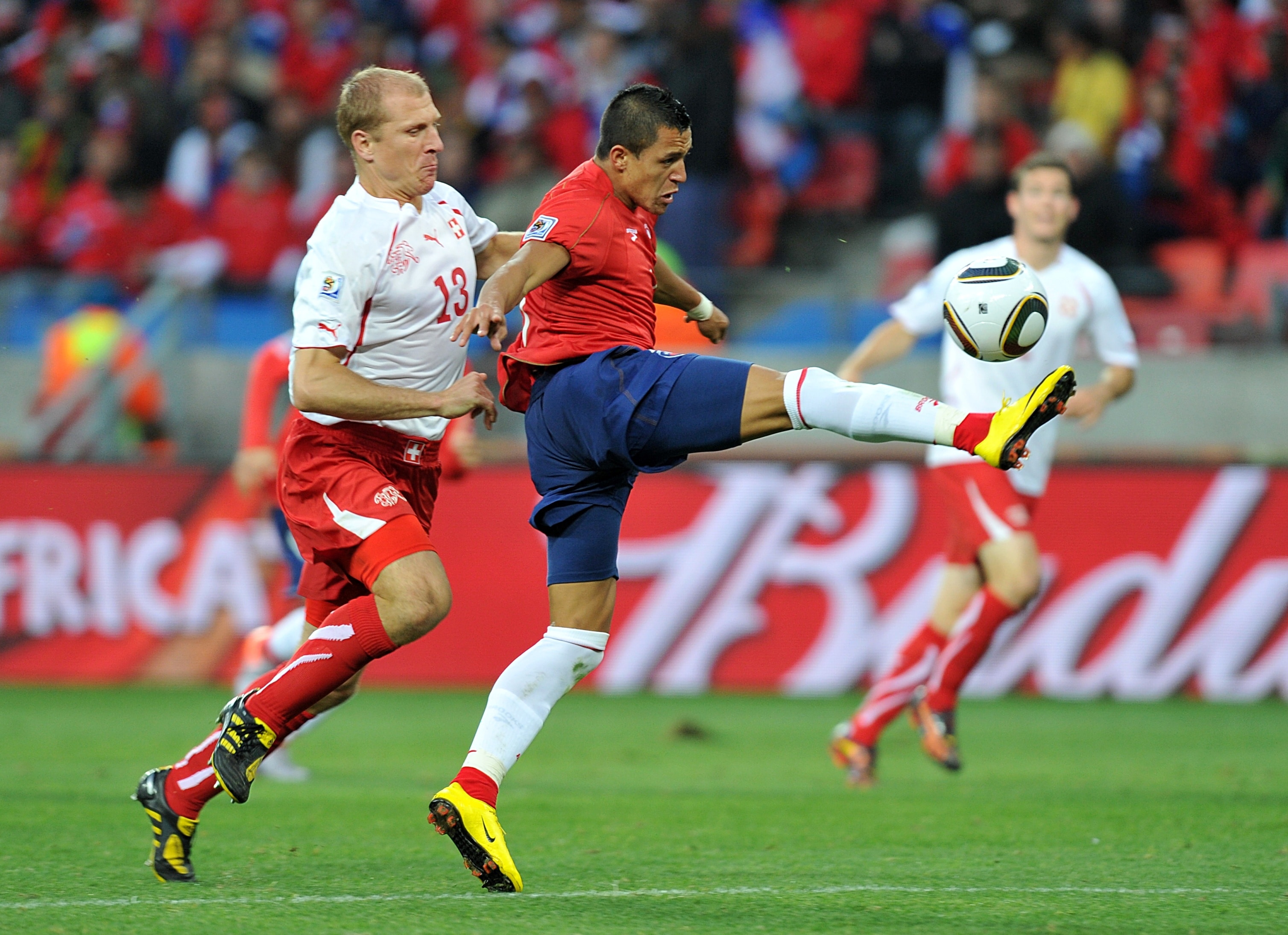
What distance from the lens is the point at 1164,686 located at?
36.6 ft

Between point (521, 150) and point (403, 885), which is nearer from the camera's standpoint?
point (403, 885)

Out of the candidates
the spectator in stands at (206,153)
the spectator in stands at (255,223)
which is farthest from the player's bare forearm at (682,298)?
the spectator in stands at (206,153)

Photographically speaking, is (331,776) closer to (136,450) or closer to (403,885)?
(403,885)

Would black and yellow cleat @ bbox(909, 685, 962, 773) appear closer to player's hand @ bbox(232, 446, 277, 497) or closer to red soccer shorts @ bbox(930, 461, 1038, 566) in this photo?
red soccer shorts @ bbox(930, 461, 1038, 566)

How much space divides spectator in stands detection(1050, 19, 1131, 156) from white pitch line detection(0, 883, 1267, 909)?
9849mm

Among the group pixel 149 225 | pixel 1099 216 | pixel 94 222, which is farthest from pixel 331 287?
pixel 94 222

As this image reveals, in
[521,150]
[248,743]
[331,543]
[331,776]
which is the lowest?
[331,776]

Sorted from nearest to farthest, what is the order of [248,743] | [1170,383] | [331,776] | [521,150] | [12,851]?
[248,743] → [12,851] → [331,776] → [1170,383] → [521,150]

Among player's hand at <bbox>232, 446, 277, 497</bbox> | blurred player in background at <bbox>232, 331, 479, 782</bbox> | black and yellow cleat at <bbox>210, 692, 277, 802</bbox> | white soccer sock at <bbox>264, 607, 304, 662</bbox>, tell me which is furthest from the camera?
player's hand at <bbox>232, 446, 277, 497</bbox>

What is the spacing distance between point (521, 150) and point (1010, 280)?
31.7ft

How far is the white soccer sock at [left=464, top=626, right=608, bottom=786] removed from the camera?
4.97 metres

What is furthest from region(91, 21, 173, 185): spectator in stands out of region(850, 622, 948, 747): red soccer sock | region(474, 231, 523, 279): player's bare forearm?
region(474, 231, 523, 279): player's bare forearm

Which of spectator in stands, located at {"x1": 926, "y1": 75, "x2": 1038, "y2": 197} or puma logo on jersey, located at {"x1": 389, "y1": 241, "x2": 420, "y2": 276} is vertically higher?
spectator in stands, located at {"x1": 926, "y1": 75, "x2": 1038, "y2": 197}

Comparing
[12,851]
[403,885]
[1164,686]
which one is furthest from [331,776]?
[1164,686]
